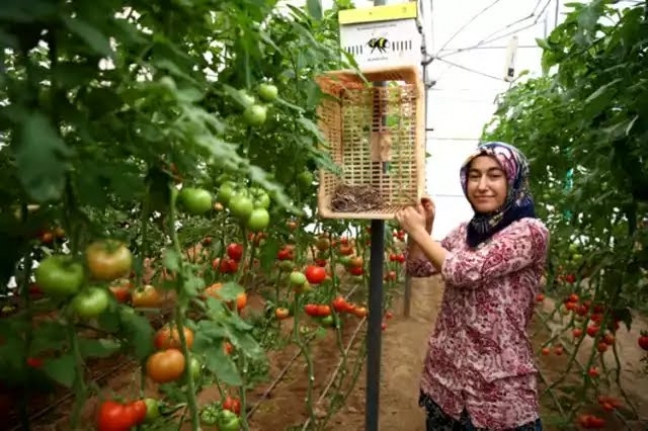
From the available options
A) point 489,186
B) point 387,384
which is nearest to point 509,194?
point 489,186

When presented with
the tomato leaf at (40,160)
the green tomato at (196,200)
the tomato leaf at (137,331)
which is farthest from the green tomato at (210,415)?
the tomato leaf at (40,160)

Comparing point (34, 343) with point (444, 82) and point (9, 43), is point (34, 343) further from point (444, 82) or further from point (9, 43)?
point (444, 82)

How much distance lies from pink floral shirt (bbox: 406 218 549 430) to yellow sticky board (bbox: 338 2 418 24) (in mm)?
724

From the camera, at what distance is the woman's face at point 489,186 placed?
1.63 meters

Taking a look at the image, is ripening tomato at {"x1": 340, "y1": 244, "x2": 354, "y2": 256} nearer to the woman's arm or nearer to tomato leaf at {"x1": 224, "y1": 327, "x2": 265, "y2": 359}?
the woman's arm

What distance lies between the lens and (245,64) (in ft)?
3.45

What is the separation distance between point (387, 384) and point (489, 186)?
6.16ft

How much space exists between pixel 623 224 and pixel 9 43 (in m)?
2.59

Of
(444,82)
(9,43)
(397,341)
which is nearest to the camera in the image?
(9,43)

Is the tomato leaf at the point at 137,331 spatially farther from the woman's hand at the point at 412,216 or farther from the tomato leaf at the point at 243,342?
the woman's hand at the point at 412,216

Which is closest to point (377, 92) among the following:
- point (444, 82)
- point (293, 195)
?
point (293, 195)

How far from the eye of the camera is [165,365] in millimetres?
820

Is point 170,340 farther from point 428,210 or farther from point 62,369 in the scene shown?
point 428,210

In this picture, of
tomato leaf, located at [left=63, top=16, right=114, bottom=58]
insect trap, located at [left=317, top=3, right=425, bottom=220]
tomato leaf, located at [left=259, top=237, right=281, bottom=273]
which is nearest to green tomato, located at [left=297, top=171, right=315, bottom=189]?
insect trap, located at [left=317, top=3, right=425, bottom=220]
